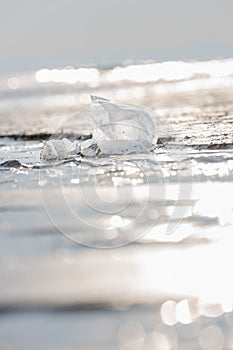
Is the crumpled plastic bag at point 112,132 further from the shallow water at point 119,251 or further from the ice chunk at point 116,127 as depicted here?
the shallow water at point 119,251

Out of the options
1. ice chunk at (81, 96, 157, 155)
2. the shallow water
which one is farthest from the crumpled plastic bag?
the shallow water

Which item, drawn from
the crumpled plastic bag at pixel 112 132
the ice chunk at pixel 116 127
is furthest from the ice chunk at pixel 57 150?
the ice chunk at pixel 116 127

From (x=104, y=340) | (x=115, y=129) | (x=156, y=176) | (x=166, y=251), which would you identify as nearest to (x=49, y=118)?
(x=115, y=129)

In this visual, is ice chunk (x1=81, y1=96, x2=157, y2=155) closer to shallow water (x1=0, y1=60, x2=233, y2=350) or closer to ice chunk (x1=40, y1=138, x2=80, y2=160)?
ice chunk (x1=40, y1=138, x2=80, y2=160)

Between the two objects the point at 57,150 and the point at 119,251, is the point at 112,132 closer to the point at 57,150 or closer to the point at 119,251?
the point at 57,150

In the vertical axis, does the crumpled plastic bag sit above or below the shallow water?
above

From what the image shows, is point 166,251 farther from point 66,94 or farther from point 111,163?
point 66,94
